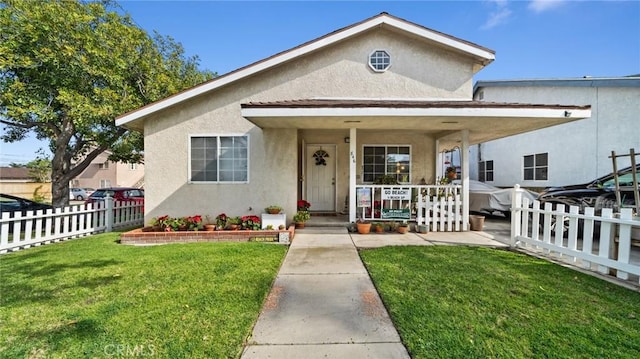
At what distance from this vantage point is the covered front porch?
263 inches

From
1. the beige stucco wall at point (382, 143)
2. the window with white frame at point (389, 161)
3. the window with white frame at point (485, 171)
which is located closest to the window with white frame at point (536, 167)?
the window with white frame at point (485, 171)

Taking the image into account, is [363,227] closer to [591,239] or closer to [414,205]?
[414,205]

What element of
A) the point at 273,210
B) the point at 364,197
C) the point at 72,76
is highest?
the point at 72,76

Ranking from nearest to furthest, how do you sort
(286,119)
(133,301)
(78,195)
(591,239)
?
(133,301) < (591,239) < (286,119) < (78,195)

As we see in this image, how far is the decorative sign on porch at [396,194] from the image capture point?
818cm

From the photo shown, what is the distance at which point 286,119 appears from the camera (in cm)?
708

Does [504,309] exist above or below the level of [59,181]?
below

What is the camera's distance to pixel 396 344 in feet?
8.82

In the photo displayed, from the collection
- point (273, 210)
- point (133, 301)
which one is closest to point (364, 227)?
point (273, 210)

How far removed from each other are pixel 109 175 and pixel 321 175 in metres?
41.1

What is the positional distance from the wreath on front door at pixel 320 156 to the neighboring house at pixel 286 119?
2.14 metres

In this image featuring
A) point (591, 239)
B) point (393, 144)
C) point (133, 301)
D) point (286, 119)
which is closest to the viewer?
point (133, 301)

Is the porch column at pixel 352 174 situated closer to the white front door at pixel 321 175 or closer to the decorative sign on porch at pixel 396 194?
the decorative sign on porch at pixel 396 194

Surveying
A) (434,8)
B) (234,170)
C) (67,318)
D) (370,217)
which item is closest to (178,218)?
(234,170)
